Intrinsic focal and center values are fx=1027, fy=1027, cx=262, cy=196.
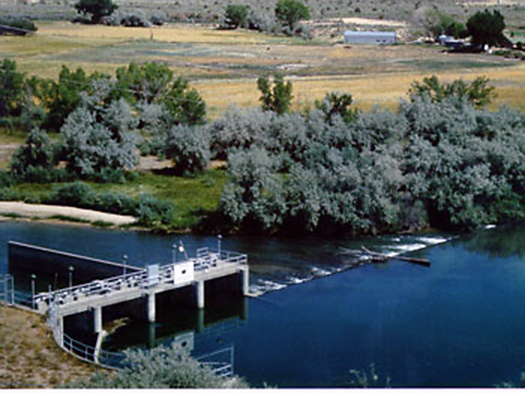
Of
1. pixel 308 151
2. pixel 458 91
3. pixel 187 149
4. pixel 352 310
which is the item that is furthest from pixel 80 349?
pixel 458 91

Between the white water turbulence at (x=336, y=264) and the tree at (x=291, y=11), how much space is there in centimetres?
1752

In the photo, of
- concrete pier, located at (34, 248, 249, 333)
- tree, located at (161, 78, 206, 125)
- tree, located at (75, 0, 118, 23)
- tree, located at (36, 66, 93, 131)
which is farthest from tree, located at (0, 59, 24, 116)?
concrete pier, located at (34, 248, 249, 333)

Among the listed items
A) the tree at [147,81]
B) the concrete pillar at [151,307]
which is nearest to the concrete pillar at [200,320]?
the concrete pillar at [151,307]

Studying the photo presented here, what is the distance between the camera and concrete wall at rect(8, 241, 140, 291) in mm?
20594

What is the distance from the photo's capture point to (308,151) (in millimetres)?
27141

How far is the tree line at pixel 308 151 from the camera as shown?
971 inches

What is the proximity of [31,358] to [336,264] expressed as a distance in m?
8.20

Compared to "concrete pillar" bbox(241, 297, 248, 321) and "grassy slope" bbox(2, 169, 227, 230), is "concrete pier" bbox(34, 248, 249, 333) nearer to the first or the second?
"concrete pillar" bbox(241, 297, 248, 321)

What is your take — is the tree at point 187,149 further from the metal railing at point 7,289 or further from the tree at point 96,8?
the tree at point 96,8

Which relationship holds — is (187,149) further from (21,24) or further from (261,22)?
(21,24)

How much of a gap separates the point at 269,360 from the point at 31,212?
11780 mm

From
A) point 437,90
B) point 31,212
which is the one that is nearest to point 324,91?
point 437,90

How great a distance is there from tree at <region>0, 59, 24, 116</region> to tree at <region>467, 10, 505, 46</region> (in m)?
17.1

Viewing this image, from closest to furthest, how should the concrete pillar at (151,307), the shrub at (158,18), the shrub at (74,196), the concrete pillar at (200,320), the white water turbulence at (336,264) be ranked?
1. the concrete pillar at (200,320)
2. the concrete pillar at (151,307)
3. the white water turbulence at (336,264)
4. the shrub at (74,196)
5. the shrub at (158,18)
